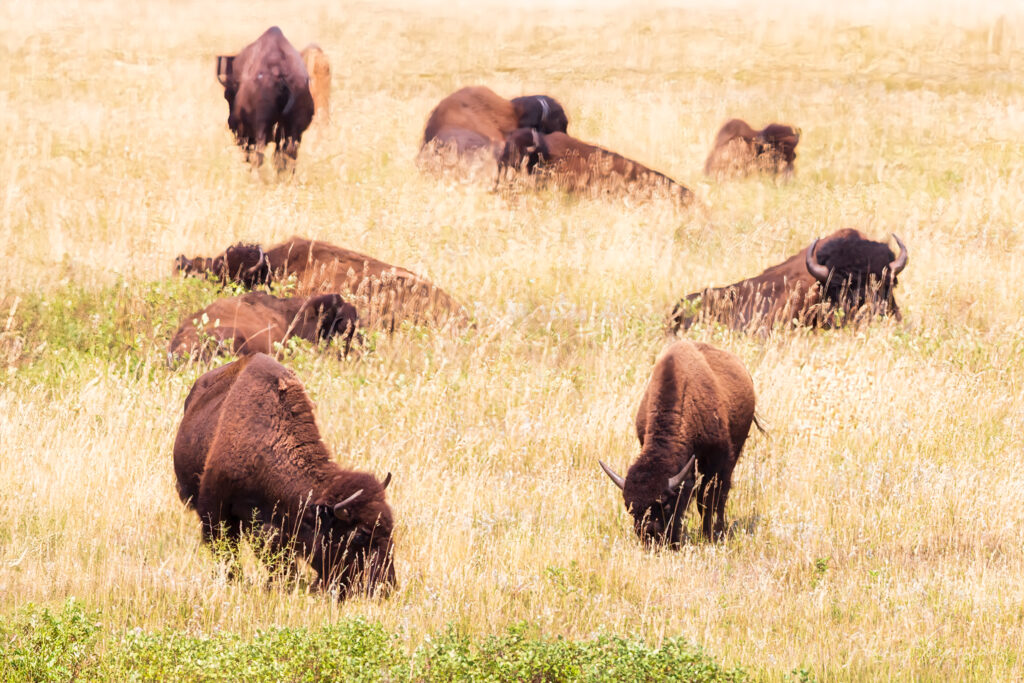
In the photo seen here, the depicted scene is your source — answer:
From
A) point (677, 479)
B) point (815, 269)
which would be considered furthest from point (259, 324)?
point (815, 269)

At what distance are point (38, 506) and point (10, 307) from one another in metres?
4.05

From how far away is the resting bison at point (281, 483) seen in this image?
5.50m

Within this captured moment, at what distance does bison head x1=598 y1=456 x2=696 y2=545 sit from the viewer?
6.26m

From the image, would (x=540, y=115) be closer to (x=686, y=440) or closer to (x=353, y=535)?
(x=686, y=440)

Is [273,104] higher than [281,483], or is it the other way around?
[273,104]

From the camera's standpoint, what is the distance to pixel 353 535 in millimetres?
5469

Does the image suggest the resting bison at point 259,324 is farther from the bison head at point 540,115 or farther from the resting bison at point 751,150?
the bison head at point 540,115

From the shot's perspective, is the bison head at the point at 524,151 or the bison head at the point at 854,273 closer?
the bison head at the point at 854,273

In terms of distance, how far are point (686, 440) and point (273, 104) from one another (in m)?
12.2

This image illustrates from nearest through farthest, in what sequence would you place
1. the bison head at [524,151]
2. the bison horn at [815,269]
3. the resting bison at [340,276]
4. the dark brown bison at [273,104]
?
→ the resting bison at [340,276] → the bison horn at [815,269] → the bison head at [524,151] → the dark brown bison at [273,104]

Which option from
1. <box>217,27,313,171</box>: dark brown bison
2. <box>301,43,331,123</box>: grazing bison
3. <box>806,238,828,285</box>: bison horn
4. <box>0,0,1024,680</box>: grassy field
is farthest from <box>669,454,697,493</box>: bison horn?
<box>301,43,331,123</box>: grazing bison

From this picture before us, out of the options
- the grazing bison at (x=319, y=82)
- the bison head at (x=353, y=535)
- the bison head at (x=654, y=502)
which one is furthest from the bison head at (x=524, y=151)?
the bison head at (x=353, y=535)

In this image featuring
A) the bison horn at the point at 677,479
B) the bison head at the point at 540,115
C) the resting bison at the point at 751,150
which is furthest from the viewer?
the bison head at the point at 540,115

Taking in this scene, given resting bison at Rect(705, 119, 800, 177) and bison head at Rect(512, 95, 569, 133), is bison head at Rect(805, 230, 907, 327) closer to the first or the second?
resting bison at Rect(705, 119, 800, 177)
